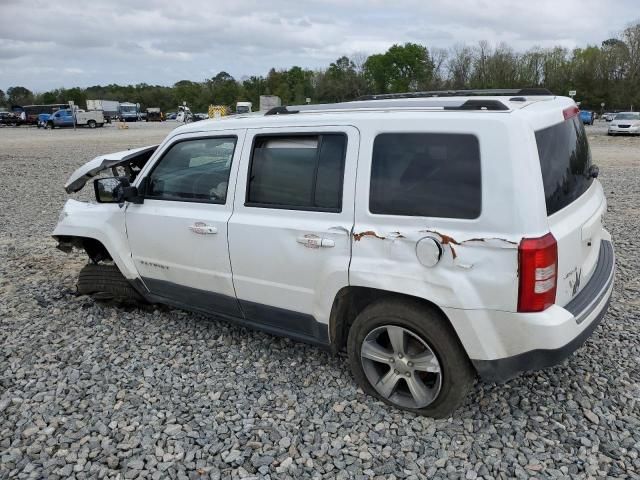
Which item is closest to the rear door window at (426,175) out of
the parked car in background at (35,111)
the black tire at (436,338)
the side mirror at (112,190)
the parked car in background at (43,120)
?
the black tire at (436,338)

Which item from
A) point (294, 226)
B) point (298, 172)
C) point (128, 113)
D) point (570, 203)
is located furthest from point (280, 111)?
point (128, 113)

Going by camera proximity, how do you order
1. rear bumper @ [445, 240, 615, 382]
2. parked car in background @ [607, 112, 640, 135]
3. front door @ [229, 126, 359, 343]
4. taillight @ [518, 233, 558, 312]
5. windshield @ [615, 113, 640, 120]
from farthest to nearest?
1. windshield @ [615, 113, 640, 120]
2. parked car in background @ [607, 112, 640, 135]
3. front door @ [229, 126, 359, 343]
4. rear bumper @ [445, 240, 615, 382]
5. taillight @ [518, 233, 558, 312]

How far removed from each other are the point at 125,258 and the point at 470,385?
9.88 ft

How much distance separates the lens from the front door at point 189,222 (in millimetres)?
3793

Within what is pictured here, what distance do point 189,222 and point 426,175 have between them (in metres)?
1.85

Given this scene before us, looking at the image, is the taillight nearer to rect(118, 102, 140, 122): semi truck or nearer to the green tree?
rect(118, 102, 140, 122): semi truck

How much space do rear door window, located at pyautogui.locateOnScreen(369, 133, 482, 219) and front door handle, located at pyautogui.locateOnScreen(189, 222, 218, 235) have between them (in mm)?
1263

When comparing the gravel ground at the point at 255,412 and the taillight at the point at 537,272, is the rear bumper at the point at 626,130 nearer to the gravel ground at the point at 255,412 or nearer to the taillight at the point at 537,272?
the gravel ground at the point at 255,412

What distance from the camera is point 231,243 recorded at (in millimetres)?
3688

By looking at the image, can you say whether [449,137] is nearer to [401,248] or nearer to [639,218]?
[401,248]

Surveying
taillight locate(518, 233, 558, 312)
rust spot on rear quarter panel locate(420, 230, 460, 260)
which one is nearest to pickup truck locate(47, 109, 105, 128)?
rust spot on rear quarter panel locate(420, 230, 460, 260)

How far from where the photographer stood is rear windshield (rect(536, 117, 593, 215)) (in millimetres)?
2779

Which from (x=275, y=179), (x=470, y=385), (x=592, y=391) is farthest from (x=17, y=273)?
(x=592, y=391)

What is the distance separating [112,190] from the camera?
4.49 meters
